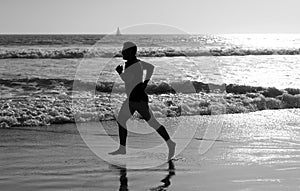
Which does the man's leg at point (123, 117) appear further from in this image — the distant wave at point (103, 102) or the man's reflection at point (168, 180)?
the distant wave at point (103, 102)

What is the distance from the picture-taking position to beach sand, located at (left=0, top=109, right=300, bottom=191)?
6035mm

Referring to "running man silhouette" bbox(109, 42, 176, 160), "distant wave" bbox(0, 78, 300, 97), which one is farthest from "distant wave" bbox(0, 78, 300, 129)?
"running man silhouette" bbox(109, 42, 176, 160)

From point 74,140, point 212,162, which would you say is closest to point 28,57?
point 74,140

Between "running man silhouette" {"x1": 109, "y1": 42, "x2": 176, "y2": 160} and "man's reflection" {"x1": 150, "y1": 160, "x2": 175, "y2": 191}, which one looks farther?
"running man silhouette" {"x1": 109, "y1": 42, "x2": 176, "y2": 160}

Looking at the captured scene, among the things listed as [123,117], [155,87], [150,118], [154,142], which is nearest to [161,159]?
[150,118]

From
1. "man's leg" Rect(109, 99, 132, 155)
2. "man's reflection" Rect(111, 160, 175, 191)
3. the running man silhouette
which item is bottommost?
"man's reflection" Rect(111, 160, 175, 191)

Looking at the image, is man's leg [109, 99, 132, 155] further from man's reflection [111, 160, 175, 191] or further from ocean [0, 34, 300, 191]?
man's reflection [111, 160, 175, 191]

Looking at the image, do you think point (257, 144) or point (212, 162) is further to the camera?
point (257, 144)

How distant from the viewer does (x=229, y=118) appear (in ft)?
41.3

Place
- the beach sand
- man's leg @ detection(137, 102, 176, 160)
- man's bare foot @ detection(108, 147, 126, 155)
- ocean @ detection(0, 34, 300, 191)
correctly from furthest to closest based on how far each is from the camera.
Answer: man's bare foot @ detection(108, 147, 126, 155), man's leg @ detection(137, 102, 176, 160), ocean @ detection(0, 34, 300, 191), the beach sand

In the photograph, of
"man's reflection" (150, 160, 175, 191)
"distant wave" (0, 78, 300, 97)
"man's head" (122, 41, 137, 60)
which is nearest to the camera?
"man's reflection" (150, 160, 175, 191)

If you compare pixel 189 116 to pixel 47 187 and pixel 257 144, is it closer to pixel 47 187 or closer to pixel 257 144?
pixel 257 144

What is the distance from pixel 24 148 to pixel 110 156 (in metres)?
1.70

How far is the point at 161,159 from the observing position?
7.52 m
